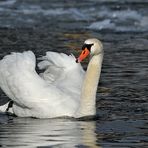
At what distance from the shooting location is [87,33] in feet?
78.9

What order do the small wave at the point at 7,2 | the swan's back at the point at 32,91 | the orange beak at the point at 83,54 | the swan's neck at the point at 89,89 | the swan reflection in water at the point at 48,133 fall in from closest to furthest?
the swan reflection in water at the point at 48,133 → the orange beak at the point at 83,54 → the swan's neck at the point at 89,89 → the swan's back at the point at 32,91 → the small wave at the point at 7,2

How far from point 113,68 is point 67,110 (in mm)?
4901

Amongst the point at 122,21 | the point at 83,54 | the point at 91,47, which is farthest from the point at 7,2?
the point at 83,54

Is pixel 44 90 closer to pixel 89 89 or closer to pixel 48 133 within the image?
pixel 89 89

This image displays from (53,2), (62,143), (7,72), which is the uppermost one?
(53,2)

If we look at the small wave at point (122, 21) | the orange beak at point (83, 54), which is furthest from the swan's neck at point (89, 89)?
the small wave at point (122, 21)

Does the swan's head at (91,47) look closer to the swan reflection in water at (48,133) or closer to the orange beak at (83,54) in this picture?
the orange beak at (83,54)

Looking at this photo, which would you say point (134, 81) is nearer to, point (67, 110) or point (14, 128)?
point (67, 110)

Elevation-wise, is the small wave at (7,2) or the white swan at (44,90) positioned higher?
the small wave at (7,2)

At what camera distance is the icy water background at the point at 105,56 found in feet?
Answer: 33.7

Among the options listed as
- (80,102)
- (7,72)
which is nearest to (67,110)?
(80,102)

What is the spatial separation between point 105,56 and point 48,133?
838 centimetres

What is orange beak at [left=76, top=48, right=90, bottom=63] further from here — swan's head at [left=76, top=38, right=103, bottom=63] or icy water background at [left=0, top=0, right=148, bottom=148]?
icy water background at [left=0, top=0, right=148, bottom=148]

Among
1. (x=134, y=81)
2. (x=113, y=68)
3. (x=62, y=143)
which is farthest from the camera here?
(x=113, y=68)
